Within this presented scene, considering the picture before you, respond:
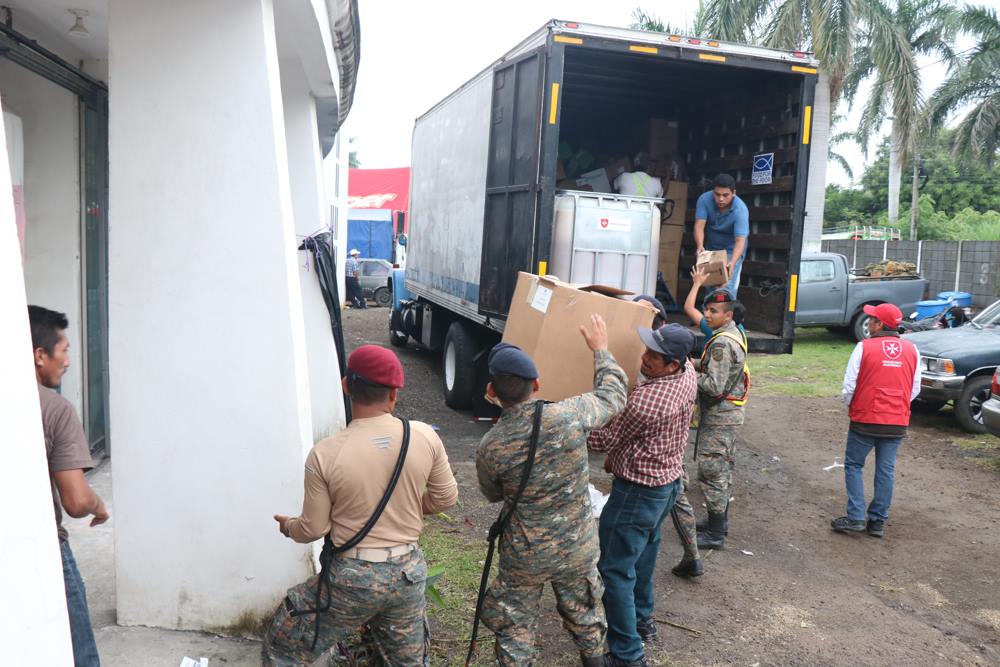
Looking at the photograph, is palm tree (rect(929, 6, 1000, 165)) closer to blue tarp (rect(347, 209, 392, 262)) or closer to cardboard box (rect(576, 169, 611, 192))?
blue tarp (rect(347, 209, 392, 262))

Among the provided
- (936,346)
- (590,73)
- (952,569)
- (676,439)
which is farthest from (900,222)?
(676,439)

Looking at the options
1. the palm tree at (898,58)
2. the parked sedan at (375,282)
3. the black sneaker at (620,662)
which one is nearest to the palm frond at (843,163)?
the palm tree at (898,58)

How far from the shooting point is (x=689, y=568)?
496cm

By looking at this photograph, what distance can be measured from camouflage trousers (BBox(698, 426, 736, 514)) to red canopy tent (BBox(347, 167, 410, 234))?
25.8 meters

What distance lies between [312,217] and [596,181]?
10.5 ft

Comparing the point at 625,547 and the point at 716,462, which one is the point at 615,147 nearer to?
the point at 716,462

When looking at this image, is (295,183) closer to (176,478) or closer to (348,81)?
(348,81)

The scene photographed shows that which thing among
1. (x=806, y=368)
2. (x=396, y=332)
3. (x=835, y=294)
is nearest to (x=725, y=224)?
(x=806, y=368)

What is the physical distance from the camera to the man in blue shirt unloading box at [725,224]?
275 inches

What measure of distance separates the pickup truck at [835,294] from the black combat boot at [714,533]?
10916 mm


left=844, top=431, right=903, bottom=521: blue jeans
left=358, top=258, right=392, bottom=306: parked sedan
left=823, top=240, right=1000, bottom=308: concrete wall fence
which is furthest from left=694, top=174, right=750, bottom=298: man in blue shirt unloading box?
left=358, top=258, right=392, bottom=306: parked sedan

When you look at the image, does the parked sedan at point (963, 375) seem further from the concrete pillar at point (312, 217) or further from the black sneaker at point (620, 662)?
the black sneaker at point (620, 662)

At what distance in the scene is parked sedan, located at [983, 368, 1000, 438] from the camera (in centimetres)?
769

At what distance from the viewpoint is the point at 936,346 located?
31.3 ft
